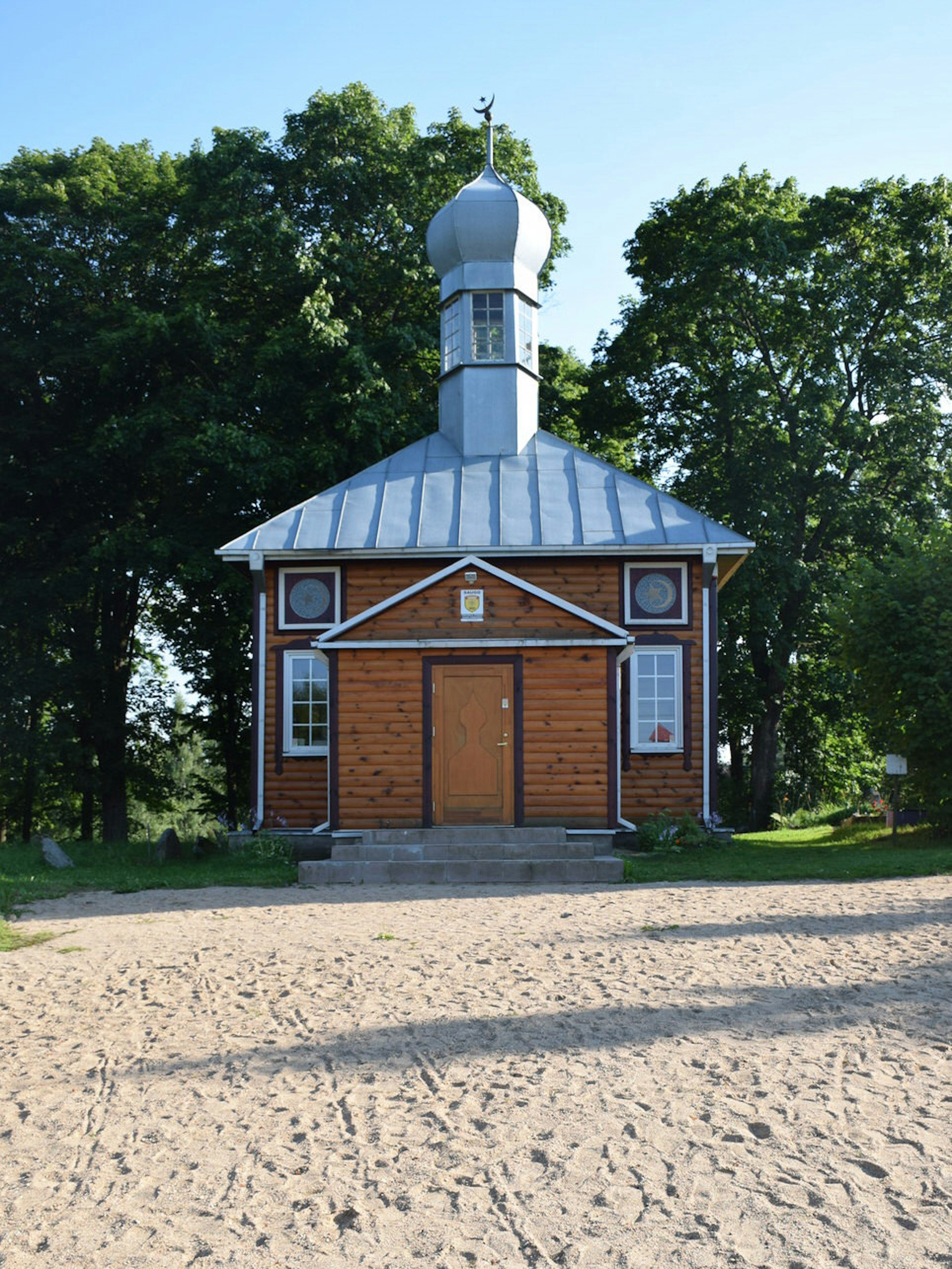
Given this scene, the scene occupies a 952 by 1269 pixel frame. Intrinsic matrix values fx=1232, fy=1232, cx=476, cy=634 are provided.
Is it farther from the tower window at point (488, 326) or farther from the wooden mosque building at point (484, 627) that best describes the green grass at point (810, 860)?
the tower window at point (488, 326)

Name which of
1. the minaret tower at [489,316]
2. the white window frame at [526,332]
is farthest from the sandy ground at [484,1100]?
the white window frame at [526,332]

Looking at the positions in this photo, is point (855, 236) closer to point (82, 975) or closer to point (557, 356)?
point (557, 356)

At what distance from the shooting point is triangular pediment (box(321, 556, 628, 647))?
15336mm

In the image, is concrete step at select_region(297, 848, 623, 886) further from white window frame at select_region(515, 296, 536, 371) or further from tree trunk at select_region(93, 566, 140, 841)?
tree trunk at select_region(93, 566, 140, 841)

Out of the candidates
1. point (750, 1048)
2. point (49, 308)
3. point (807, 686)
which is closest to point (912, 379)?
point (807, 686)

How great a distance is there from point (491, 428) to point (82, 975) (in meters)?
13.2

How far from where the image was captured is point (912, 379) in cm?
2434

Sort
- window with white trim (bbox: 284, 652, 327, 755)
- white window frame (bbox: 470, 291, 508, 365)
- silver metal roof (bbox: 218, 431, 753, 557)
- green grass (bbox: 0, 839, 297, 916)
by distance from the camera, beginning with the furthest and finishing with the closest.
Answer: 1. white window frame (bbox: 470, 291, 508, 365)
2. window with white trim (bbox: 284, 652, 327, 755)
3. silver metal roof (bbox: 218, 431, 753, 557)
4. green grass (bbox: 0, 839, 297, 916)

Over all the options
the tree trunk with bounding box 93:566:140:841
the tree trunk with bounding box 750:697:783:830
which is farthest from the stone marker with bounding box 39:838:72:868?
the tree trunk with bounding box 750:697:783:830

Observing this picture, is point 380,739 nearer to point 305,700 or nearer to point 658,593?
point 305,700

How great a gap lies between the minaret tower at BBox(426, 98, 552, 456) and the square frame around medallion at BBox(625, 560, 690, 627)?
322 centimetres

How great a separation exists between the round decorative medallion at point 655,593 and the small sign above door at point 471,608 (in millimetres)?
3075

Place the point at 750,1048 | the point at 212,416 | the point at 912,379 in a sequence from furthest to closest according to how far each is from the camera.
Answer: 1. the point at 912,379
2. the point at 212,416
3. the point at 750,1048

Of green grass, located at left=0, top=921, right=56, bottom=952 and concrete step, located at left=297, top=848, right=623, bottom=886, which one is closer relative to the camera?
green grass, located at left=0, top=921, right=56, bottom=952
